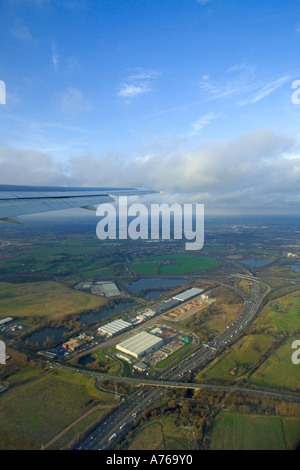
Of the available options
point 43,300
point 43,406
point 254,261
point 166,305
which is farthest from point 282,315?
point 254,261

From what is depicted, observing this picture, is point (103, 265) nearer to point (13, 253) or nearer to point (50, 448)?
point (13, 253)

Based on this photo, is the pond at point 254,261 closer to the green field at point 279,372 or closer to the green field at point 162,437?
the green field at point 279,372

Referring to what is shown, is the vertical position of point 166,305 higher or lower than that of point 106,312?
higher

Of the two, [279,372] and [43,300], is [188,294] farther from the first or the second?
[43,300]

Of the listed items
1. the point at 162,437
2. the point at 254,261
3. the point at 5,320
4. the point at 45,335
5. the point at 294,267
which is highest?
the point at 254,261

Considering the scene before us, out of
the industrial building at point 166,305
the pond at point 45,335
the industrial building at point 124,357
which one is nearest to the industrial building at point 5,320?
the pond at point 45,335

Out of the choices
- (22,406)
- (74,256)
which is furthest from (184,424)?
(74,256)
